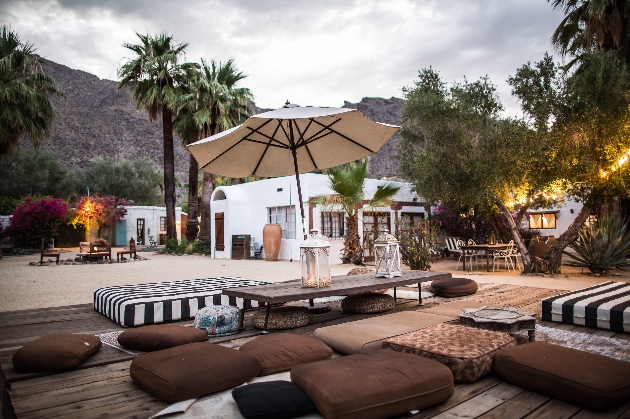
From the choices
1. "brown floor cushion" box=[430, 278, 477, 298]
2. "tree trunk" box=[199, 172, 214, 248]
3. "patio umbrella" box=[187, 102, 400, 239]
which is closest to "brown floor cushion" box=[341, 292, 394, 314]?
"patio umbrella" box=[187, 102, 400, 239]

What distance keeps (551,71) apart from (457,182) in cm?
406

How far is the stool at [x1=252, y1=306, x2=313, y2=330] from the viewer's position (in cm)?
409

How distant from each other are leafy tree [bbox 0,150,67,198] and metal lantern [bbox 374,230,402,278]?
1430 inches

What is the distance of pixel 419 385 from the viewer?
2.12 meters

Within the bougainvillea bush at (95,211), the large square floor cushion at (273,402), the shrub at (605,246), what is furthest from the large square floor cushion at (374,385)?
the bougainvillea bush at (95,211)

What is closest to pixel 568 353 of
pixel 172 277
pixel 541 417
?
pixel 541 417

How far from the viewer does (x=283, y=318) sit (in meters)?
4.15

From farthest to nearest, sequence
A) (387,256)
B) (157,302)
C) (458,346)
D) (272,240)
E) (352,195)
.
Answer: (272,240) < (352,195) < (387,256) < (157,302) < (458,346)

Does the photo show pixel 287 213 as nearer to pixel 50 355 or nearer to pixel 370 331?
pixel 370 331

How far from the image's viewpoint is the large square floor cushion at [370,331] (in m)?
3.05

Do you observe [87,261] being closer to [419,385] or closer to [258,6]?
[258,6]

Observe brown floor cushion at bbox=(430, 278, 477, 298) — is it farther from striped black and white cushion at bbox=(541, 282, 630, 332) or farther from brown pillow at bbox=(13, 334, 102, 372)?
brown pillow at bbox=(13, 334, 102, 372)

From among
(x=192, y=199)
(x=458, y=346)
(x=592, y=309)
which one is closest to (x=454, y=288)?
(x=592, y=309)

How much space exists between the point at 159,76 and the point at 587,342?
18.6 meters
